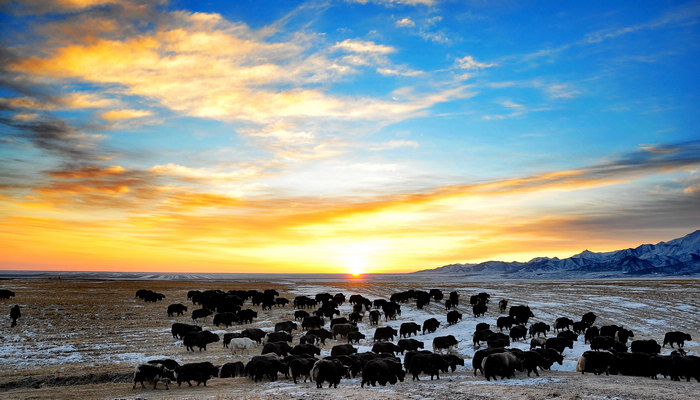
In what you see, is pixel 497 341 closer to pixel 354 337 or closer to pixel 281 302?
pixel 354 337

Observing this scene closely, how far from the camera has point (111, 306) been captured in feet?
138

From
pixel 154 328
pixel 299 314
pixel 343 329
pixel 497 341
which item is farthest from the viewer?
pixel 299 314

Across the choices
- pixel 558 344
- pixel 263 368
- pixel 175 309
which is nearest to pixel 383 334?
pixel 558 344

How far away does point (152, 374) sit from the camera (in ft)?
55.2

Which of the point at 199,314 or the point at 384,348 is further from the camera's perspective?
the point at 199,314

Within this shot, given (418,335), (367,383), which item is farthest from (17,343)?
(418,335)

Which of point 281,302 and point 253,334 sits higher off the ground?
point 253,334

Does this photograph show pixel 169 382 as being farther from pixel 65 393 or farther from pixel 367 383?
pixel 367 383

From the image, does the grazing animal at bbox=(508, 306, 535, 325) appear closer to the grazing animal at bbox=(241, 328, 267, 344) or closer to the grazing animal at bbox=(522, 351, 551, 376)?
the grazing animal at bbox=(522, 351, 551, 376)

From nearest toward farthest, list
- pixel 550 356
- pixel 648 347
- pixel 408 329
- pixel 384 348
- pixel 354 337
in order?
pixel 550 356 < pixel 648 347 < pixel 384 348 < pixel 354 337 < pixel 408 329

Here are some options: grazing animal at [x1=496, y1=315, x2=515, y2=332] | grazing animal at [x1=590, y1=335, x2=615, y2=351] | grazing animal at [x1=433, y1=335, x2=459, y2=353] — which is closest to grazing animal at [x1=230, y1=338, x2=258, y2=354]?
grazing animal at [x1=433, y1=335, x2=459, y2=353]

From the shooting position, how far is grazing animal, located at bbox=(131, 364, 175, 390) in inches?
653

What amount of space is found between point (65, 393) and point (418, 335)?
2158 cm

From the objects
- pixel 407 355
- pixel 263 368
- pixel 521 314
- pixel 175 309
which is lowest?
pixel 175 309
